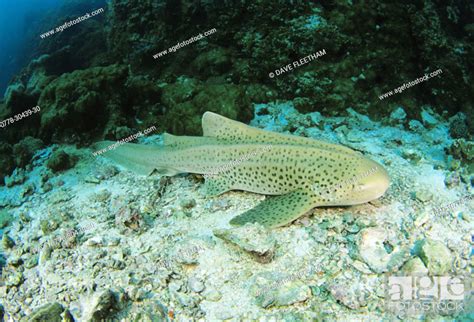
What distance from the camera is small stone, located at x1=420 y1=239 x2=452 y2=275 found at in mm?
3100

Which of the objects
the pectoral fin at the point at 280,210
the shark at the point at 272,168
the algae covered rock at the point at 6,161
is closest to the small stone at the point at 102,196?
the shark at the point at 272,168

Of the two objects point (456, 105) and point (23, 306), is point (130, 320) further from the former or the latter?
point (456, 105)

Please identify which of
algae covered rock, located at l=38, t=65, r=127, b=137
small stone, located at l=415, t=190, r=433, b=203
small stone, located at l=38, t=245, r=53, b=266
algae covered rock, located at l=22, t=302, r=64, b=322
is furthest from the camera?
algae covered rock, located at l=38, t=65, r=127, b=137

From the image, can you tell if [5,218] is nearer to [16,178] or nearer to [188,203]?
[16,178]

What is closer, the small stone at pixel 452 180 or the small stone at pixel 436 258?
the small stone at pixel 436 258

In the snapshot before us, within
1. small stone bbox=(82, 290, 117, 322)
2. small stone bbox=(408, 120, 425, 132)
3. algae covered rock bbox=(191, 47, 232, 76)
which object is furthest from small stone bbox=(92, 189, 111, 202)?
small stone bbox=(408, 120, 425, 132)

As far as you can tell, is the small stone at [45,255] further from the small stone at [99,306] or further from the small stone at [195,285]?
the small stone at [195,285]

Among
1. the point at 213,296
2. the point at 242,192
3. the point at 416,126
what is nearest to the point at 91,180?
the point at 242,192

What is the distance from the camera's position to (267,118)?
23.1 ft

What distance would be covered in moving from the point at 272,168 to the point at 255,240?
123 centimetres

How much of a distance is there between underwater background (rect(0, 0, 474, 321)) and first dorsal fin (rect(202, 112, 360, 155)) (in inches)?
33.2

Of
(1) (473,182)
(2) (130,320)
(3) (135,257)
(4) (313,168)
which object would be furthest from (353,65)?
(2) (130,320)

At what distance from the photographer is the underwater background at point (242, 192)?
323cm

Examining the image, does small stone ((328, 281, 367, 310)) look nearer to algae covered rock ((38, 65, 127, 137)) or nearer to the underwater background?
the underwater background
